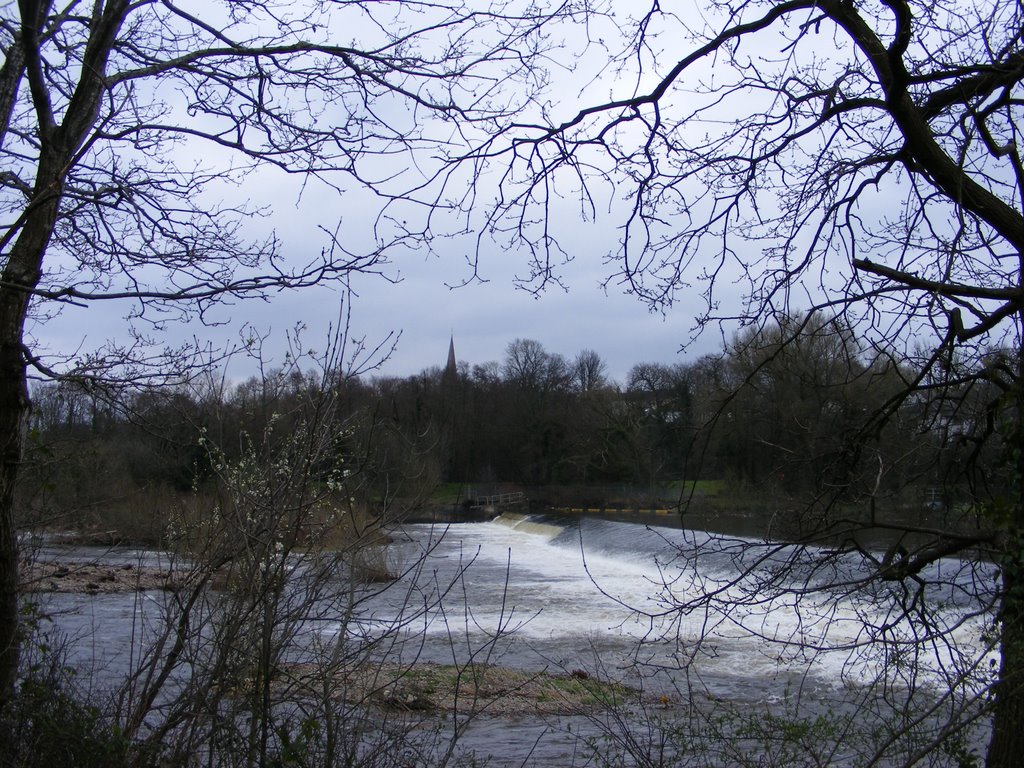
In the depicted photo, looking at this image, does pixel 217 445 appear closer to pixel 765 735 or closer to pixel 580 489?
pixel 765 735

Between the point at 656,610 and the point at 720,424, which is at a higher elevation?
the point at 720,424

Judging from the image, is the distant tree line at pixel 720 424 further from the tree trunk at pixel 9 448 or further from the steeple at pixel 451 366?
the steeple at pixel 451 366

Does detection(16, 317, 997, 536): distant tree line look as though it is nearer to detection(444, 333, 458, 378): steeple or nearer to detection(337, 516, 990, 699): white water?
detection(337, 516, 990, 699): white water

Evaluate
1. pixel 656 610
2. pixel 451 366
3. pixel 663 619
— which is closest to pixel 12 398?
pixel 663 619

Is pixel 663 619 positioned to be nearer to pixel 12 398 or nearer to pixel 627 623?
pixel 12 398

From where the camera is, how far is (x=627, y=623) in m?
19.4

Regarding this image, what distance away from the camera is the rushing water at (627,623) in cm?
506

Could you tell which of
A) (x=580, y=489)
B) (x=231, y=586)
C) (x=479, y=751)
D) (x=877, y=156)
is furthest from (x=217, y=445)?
(x=580, y=489)

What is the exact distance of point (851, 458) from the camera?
6.02 metres

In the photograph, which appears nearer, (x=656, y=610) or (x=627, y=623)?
(x=656, y=610)

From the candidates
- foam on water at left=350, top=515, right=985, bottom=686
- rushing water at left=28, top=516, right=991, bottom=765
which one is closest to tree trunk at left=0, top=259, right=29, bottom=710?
rushing water at left=28, top=516, right=991, bottom=765

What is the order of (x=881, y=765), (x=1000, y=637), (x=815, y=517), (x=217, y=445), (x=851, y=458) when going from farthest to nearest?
(x=881, y=765), (x=851, y=458), (x=815, y=517), (x=1000, y=637), (x=217, y=445)

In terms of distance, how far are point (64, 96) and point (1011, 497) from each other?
235 inches

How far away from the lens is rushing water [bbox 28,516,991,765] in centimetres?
506
